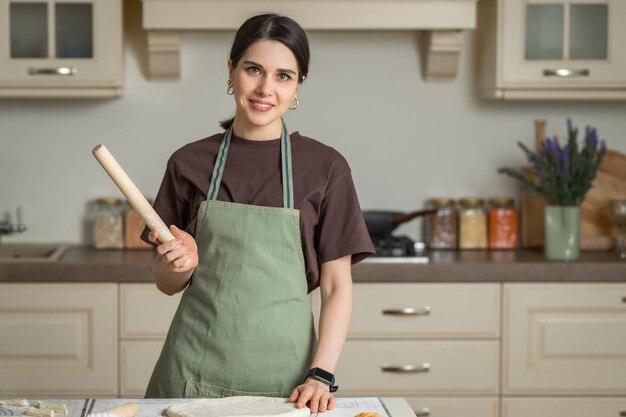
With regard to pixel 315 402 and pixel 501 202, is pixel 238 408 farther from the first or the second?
pixel 501 202

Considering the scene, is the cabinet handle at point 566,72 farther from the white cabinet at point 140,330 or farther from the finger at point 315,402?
the finger at point 315,402

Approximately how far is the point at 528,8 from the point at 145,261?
1.53 m

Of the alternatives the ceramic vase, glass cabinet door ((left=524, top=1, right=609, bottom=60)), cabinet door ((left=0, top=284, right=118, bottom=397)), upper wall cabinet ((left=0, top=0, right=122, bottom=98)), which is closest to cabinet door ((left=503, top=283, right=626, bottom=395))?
the ceramic vase

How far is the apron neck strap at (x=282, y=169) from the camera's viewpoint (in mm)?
1896

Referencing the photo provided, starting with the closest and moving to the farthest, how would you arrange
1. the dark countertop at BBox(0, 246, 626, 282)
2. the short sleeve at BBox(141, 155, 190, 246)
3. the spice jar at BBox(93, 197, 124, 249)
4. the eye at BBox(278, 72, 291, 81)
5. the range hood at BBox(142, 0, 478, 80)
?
1. the eye at BBox(278, 72, 291, 81)
2. the short sleeve at BBox(141, 155, 190, 246)
3. the dark countertop at BBox(0, 246, 626, 282)
4. the range hood at BBox(142, 0, 478, 80)
5. the spice jar at BBox(93, 197, 124, 249)

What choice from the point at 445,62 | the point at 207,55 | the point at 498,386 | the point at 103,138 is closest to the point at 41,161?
the point at 103,138

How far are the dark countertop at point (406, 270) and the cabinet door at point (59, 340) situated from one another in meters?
0.04

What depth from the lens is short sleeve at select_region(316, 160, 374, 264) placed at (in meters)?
1.90

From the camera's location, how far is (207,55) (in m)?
3.64

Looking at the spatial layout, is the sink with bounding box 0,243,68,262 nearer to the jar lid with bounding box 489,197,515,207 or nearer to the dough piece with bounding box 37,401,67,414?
the jar lid with bounding box 489,197,515,207

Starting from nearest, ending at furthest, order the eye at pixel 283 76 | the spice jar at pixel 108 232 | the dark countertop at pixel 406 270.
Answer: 1. the eye at pixel 283 76
2. the dark countertop at pixel 406 270
3. the spice jar at pixel 108 232

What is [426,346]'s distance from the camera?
3.19 meters

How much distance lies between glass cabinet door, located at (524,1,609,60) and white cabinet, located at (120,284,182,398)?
4.84ft

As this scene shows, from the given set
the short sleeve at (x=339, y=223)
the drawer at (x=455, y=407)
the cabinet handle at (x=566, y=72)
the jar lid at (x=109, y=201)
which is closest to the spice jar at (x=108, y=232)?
the jar lid at (x=109, y=201)
